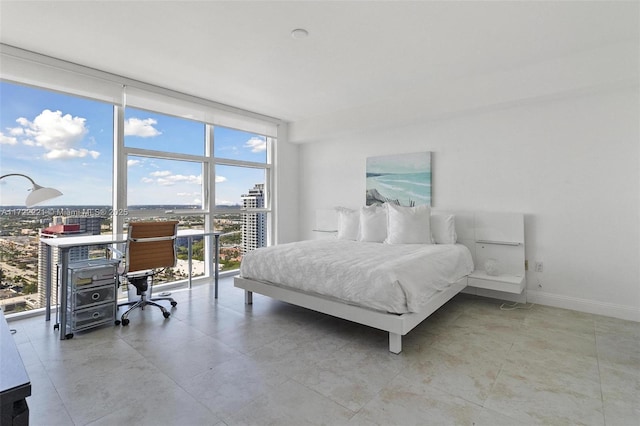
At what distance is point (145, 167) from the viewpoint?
390 cm

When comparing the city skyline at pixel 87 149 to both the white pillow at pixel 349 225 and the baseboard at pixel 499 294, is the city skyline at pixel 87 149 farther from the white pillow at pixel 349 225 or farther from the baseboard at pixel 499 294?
the baseboard at pixel 499 294

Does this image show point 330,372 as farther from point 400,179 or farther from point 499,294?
point 400,179

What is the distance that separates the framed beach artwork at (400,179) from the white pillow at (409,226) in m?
0.43

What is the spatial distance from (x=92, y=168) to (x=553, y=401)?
452cm

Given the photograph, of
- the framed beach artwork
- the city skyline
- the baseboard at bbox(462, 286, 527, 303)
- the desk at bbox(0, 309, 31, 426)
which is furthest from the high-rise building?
the desk at bbox(0, 309, 31, 426)

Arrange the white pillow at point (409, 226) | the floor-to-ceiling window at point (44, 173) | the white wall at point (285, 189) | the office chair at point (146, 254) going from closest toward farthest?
1. the office chair at point (146, 254)
2. the floor-to-ceiling window at point (44, 173)
3. the white pillow at point (409, 226)
4. the white wall at point (285, 189)

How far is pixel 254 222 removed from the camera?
516 cm

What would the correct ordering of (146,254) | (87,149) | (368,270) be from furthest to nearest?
(87,149) < (146,254) < (368,270)

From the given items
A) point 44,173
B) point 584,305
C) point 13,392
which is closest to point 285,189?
point 44,173

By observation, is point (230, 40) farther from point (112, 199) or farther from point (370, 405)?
point (370, 405)

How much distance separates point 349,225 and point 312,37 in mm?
2412

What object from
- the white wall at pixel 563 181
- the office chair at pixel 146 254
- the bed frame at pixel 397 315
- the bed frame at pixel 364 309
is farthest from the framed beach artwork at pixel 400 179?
the office chair at pixel 146 254

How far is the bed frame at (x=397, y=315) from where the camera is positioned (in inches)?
90.3

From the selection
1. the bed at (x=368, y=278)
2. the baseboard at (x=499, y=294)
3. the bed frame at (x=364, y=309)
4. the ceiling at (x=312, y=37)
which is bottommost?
the baseboard at (x=499, y=294)
